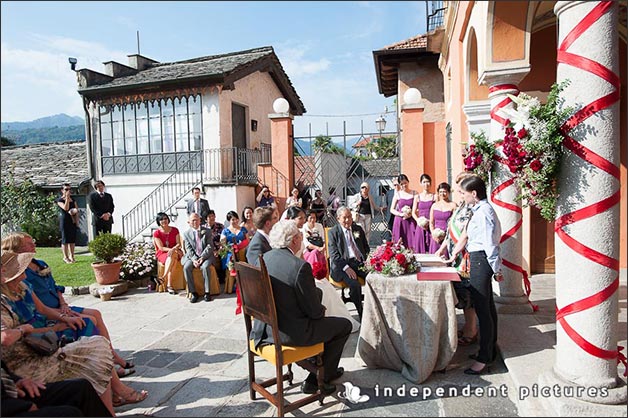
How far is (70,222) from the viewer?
394 inches

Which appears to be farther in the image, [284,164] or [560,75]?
[284,164]

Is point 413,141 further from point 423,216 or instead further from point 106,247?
point 106,247

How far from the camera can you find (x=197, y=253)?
6984 millimetres

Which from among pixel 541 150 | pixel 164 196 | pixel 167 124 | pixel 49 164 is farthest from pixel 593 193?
pixel 49 164

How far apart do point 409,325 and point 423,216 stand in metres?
3.33

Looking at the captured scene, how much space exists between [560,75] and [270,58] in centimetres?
1452

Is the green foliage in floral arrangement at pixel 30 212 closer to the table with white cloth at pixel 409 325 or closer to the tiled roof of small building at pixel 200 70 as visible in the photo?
the tiled roof of small building at pixel 200 70

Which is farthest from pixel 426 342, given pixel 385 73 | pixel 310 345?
pixel 385 73

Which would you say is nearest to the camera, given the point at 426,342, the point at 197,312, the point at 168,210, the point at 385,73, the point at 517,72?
the point at 426,342

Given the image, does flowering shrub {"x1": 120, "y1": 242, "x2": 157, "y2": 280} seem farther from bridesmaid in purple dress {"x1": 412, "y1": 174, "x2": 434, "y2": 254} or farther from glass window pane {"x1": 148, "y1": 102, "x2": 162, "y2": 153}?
glass window pane {"x1": 148, "y1": 102, "x2": 162, "y2": 153}

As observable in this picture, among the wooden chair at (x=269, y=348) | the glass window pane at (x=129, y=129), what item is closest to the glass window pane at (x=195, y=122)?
the glass window pane at (x=129, y=129)

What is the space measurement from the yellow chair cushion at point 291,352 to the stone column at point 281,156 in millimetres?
8107

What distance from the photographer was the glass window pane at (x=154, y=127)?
47.5 ft

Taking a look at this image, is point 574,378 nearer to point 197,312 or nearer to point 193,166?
point 197,312
